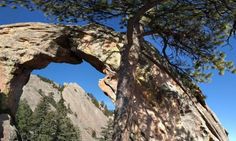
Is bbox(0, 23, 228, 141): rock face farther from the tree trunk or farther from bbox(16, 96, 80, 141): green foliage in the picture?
bbox(16, 96, 80, 141): green foliage

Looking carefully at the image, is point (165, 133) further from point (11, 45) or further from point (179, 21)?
point (11, 45)

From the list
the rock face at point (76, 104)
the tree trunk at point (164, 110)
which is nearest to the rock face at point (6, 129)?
the tree trunk at point (164, 110)

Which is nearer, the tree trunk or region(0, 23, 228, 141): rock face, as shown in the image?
the tree trunk

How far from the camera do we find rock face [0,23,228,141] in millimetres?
15117

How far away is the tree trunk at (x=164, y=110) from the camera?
14969 mm

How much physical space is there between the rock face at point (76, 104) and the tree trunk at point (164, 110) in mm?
65397

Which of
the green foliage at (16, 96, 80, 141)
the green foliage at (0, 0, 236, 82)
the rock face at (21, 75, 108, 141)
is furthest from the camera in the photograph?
the rock face at (21, 75, 108, 141)

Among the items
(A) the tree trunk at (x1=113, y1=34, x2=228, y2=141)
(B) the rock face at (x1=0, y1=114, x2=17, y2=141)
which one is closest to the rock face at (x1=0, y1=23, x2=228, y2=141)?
(A) the tree trunk at (x1=113, y1=34, x2=228, y2=141)

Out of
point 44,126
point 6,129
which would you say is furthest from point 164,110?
point 44,126

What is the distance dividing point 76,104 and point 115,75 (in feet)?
251

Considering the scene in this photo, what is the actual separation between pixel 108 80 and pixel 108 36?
2020 millimetres

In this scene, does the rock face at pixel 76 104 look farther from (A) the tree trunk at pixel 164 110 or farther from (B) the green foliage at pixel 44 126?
(A) the tree trunk at pixel 164 110

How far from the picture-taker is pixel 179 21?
1313cm

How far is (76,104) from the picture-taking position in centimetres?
9150
